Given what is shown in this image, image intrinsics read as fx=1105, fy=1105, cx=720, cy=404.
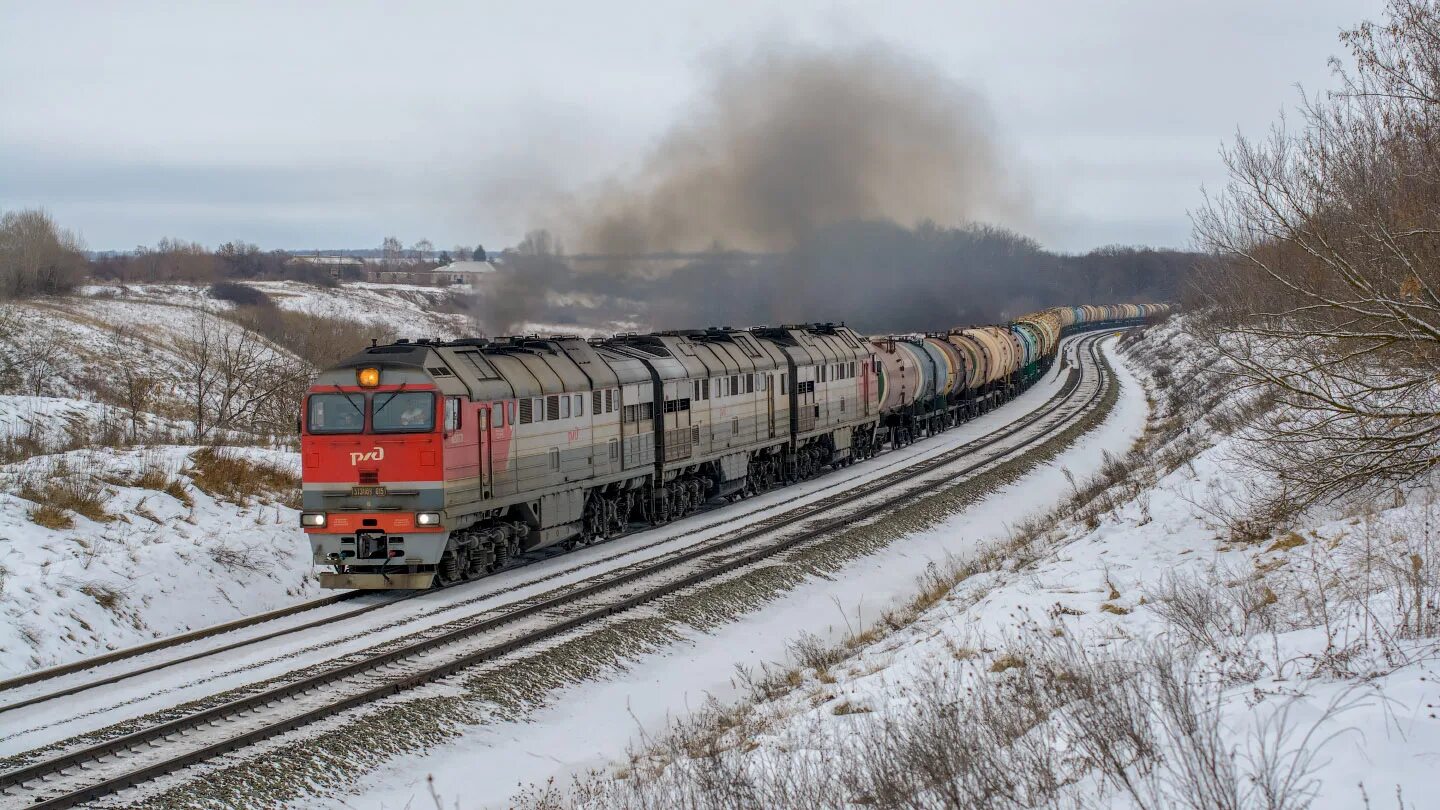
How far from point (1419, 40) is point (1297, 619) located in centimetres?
808

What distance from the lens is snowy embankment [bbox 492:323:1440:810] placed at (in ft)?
22.6

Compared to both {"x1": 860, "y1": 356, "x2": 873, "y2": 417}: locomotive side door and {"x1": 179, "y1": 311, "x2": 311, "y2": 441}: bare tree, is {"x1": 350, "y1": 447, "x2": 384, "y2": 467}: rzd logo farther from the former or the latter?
{"x1": 860, "y1": 356, "x2": 873, "y2": 417}: locomotive side door

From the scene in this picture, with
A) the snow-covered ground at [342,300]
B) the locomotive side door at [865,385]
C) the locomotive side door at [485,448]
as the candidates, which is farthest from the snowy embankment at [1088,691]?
the snow-covered ground at [342,300]

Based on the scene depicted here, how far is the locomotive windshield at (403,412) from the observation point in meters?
18.6

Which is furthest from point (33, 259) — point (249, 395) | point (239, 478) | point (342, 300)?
point (239, 478)

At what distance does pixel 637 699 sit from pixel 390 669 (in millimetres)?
3177

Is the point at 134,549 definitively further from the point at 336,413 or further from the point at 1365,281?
the point at 1365,281

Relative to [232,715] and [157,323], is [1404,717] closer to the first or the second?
[232,715]

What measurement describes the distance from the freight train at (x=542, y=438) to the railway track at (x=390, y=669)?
2309mm

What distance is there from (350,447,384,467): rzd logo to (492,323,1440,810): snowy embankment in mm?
6326

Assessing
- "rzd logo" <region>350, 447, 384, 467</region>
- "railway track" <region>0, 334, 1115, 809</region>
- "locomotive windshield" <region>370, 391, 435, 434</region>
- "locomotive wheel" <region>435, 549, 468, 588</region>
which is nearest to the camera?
"railway track" <region>0, 334, 1115, 809</region>

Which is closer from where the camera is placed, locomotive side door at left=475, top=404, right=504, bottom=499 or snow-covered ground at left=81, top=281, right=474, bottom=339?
locomotive side door at left=475, top=404, right=504, bottom=499

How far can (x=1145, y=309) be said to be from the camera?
147625 mm

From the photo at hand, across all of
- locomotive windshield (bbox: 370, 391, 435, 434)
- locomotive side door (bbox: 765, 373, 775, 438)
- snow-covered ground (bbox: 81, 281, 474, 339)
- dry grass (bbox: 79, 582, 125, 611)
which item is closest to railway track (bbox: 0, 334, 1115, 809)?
locomotive windshield (bbox: 370, 391, 435, 434)
